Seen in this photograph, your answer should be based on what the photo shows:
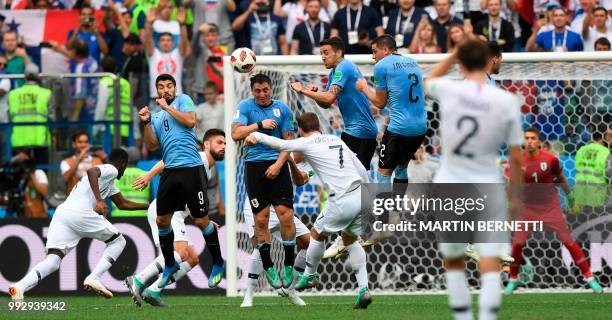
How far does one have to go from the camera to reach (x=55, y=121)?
56.5 feet

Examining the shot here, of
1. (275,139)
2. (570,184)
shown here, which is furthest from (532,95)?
(275,139)

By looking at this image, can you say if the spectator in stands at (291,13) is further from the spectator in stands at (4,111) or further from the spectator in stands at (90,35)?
the spectator in stands at (4,111)

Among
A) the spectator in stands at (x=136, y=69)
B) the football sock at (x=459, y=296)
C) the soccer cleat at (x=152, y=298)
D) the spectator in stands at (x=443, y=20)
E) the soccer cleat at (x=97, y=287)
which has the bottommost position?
the soccer cleat at (x=152, y=298)

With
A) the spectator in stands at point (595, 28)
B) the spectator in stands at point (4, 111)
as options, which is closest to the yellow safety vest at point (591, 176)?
the spectator in stands at point (595, 28)

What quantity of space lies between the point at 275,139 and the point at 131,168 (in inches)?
228

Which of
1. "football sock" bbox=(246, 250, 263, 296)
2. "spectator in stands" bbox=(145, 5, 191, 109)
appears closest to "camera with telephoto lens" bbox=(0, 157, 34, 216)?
"spectator in stands" bbox=(145, 5, 191, 109)

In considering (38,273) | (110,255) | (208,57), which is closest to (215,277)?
(110,255)

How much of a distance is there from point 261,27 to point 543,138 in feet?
17.9

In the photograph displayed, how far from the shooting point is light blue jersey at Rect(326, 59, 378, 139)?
13.0m

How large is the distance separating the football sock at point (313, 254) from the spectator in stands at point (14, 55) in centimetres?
865

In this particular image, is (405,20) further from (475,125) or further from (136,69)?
(475,125)

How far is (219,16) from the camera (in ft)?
64.5

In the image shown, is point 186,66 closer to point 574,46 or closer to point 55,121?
point 55,121

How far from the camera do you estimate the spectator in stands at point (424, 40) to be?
17.6 meters
